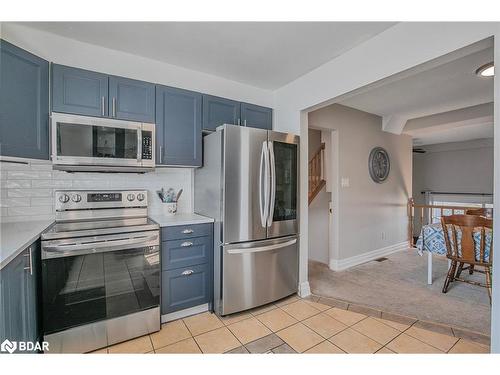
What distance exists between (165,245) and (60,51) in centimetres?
182

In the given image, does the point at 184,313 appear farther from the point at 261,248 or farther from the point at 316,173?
the point at 316,173

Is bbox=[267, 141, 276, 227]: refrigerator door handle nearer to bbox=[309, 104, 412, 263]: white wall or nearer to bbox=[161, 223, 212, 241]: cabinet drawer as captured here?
bbox=[161, 223, 212, 241]: cabinet drawer

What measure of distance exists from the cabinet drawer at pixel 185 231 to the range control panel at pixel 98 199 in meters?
0.51

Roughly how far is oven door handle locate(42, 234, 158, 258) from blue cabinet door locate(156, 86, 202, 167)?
77 cm

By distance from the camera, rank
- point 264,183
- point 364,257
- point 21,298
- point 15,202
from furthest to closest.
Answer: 1. point 364,257
2. point 264,183
3. point 15,202
4. point 21,298

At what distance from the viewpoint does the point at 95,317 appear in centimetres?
172

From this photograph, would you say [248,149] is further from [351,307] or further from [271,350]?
[351,307]

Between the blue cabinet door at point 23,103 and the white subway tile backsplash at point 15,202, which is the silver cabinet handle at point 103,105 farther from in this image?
the white subway tile backsplash at point 15,202

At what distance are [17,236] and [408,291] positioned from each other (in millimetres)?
3512

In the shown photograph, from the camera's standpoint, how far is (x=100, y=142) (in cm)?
196

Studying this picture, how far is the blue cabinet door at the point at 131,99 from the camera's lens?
2045mm

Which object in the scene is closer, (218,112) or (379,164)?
(218,112)

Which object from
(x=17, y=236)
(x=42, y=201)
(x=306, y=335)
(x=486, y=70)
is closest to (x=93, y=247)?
(x=17, y=236)
